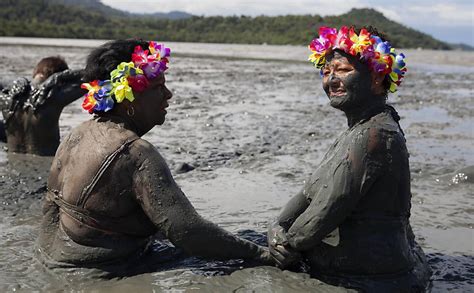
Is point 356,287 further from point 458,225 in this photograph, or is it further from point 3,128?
point 3,128

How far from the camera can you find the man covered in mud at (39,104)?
8156mm

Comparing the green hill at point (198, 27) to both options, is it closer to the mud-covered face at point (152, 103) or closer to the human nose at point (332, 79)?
the mud-covered face at point (152, 103)

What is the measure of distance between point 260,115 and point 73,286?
31.0 ft

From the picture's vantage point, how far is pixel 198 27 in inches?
4387

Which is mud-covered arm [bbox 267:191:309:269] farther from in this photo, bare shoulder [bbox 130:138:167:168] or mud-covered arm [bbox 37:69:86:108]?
mud-covered arm [bbox 37:69:86:108]

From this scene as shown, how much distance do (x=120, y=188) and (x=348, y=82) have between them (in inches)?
63.1

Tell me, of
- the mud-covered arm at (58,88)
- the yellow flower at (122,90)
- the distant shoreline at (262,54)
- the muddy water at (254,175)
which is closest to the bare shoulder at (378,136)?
the muddy water at (254,175)

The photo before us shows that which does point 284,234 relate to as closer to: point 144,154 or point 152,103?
point 144,154

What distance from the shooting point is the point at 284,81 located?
73.1ft

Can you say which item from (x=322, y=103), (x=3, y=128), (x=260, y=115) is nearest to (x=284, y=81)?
(x=322, y=103)

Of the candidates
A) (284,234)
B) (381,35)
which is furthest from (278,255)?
(381,35)

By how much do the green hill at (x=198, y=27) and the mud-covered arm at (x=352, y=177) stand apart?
68.7 meters

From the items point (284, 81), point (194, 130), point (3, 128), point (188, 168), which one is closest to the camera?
point (188, 168)

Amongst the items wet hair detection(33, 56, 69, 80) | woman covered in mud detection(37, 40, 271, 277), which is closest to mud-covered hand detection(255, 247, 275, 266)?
woman covered in mud detection(37, 40, 271, 277)
